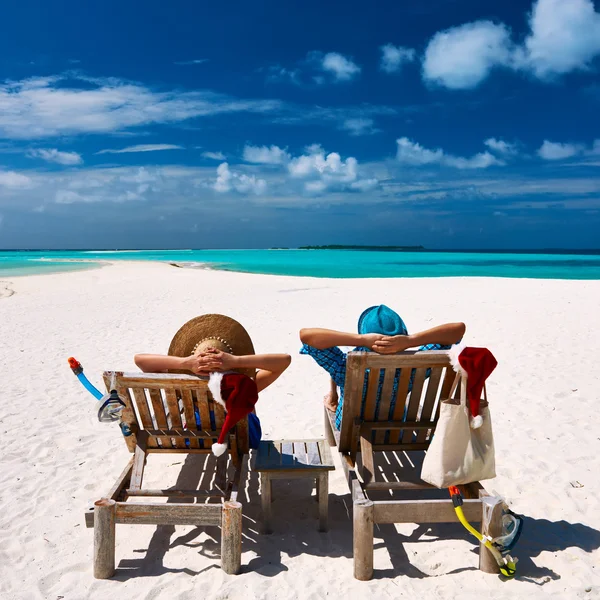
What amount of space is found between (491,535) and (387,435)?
1.04m

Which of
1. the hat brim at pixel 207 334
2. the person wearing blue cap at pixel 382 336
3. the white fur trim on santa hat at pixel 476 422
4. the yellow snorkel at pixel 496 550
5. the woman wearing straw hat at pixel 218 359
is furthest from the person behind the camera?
the hat brim at pixel 207 334

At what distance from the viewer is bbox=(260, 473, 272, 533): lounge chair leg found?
3605 millimetres

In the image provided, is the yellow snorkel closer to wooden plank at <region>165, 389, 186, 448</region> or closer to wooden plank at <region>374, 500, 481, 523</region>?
wooden plank at <region>374, 500, 481, 523</region>

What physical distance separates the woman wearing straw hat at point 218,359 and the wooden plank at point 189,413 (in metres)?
0.16

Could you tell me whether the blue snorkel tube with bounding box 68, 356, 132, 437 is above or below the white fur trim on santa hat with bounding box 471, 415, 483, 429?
above

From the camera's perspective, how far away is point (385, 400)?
3748 mm

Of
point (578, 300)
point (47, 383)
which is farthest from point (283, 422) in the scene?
point (578, 300)

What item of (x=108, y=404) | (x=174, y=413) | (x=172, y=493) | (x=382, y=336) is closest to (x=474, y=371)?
(x=382, y=336)

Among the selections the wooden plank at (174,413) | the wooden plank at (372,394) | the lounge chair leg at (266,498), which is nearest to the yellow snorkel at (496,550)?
the wooden plank at (372,394)

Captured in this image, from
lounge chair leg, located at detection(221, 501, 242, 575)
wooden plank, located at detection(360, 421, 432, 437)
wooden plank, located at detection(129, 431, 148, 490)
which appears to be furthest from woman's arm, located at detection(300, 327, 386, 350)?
wooden plank, located at detection(129, 431, 148, 490)

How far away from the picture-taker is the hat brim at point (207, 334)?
394 cm

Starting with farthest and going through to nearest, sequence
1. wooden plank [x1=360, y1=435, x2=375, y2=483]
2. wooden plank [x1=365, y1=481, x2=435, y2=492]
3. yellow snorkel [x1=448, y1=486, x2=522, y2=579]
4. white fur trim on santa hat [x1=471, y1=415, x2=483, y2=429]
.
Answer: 1. wooden plank [x1=360, y1=435, x2=375, y2=483]
2. wooden plank [x1=365, y1=481, x2=435, y2=492]
3. white fur trim on santa hat [x1=471, y1=415, x2=483, y2=429]
4. yellow snorkel [x1=448, y1=486, x2=522, y2=579]

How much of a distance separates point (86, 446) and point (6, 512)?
1267 mm

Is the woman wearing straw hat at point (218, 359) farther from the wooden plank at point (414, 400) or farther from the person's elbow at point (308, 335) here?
the wooden plank at point (414, 400)
